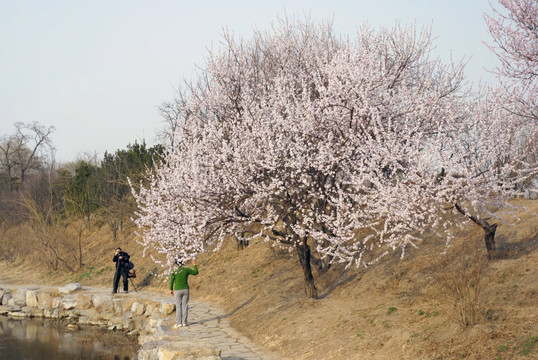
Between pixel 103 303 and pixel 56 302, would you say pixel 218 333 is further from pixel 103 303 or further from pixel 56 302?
pixel 56 302

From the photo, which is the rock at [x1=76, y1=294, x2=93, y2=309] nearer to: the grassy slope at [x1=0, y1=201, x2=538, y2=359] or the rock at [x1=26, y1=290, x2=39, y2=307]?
the rock at [x1=26, y1=290, x2=39, y2=307]

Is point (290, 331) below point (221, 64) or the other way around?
below

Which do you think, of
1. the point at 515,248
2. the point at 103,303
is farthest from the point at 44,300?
the point at 515,248

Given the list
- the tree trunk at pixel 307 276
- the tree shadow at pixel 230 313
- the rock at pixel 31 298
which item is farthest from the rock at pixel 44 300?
the tree trunk at pixel 307 276

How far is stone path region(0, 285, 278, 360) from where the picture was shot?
1121 centimetres

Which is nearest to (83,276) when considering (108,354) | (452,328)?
(108,354)

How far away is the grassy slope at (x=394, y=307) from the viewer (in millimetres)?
8516

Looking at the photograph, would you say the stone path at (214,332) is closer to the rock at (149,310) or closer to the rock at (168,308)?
the rock at (168,308)

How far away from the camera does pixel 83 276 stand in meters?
26.6

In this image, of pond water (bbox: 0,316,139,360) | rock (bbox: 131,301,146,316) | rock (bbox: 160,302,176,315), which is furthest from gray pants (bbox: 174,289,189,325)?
rock (bbox: 131,301,146,316)

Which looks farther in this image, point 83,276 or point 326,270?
point 83,276

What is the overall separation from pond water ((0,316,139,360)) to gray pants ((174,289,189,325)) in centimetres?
206

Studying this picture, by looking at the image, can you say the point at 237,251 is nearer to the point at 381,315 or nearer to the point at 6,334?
the point at 6,334

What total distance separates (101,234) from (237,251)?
13.8 metres
